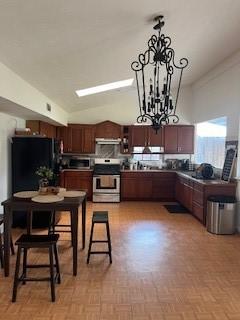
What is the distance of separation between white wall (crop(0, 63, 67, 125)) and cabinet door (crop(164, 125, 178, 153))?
3.29 meters

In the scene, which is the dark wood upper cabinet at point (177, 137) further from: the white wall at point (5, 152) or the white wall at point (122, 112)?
the white wall at point (5, 152)

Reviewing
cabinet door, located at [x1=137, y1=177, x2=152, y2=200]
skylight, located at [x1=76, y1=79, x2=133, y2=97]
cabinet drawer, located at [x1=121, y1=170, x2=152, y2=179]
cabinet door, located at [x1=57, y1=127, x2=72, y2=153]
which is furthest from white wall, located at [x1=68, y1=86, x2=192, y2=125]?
cabinet door, located at [x1=137, y1=177, x2=152, y2=200]

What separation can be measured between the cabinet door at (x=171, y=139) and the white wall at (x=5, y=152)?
4.03 meters

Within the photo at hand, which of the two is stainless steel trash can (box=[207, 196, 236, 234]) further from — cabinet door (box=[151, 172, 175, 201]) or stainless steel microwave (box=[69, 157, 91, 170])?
stainless steel microwave (box=[69, 157, 91, 170])

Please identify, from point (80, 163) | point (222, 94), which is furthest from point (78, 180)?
point (222, 94)

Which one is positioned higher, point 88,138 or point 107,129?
point 107,129

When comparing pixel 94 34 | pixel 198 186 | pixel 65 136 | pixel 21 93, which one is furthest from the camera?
pixel 65 136

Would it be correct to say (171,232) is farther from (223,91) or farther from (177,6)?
(177,6)

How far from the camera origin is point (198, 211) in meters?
5.58

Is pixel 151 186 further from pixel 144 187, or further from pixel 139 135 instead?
pixel 139 135

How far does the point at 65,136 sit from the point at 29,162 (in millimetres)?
2650

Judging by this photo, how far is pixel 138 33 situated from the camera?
3305 millimetres

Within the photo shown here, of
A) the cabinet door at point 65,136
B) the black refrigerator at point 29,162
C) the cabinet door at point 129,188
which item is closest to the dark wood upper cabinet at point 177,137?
the cabinet door at point 129,188

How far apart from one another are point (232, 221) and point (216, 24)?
3.14 meters
